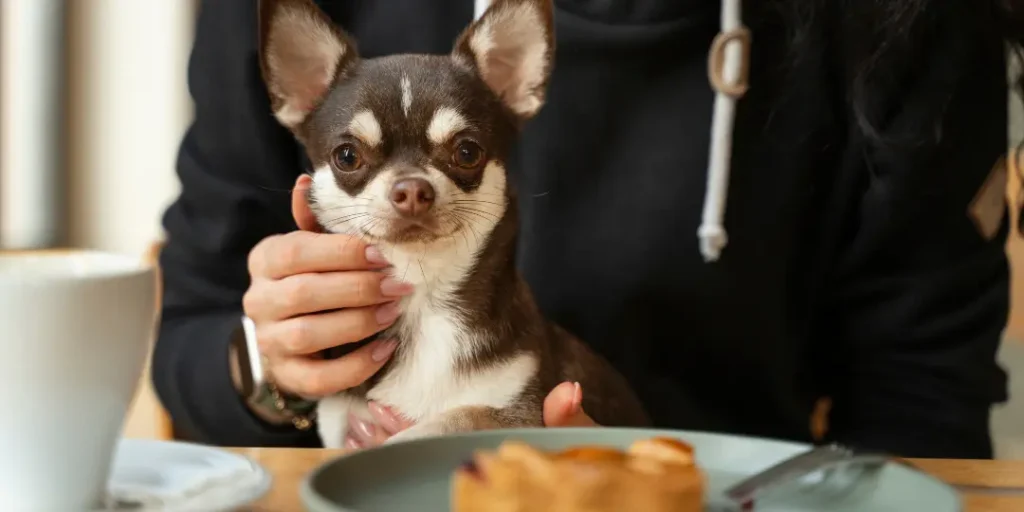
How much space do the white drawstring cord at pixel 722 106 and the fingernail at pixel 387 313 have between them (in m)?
0.28

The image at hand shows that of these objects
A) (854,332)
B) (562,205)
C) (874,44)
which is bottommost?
(854,332)

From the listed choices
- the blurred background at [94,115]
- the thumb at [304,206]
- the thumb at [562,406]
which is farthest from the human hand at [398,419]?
the blurred background at [94,115]

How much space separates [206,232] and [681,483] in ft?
1.49

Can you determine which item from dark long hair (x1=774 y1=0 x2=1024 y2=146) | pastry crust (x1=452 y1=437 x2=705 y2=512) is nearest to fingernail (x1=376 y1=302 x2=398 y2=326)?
pastry crust (x1=452 y1=437 x2=705 y2=512)

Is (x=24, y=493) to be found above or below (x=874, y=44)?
below

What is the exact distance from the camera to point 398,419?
528mm

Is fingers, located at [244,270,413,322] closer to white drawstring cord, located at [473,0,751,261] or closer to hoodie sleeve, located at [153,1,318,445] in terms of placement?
hoodie sleeve, located at [153,1,318,445]

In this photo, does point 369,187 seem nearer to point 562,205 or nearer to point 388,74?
point 388,74

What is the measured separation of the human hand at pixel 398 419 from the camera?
0.52 m

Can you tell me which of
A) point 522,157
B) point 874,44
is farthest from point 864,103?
point 522,157

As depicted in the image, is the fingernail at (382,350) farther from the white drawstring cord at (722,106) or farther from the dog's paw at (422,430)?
the white drawstring cord at (722,106)

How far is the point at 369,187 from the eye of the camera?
50 centimetres

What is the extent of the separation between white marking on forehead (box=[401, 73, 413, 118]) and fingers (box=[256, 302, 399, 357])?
4.1 inches

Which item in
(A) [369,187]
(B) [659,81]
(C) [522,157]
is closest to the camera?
(A) [369,187]
